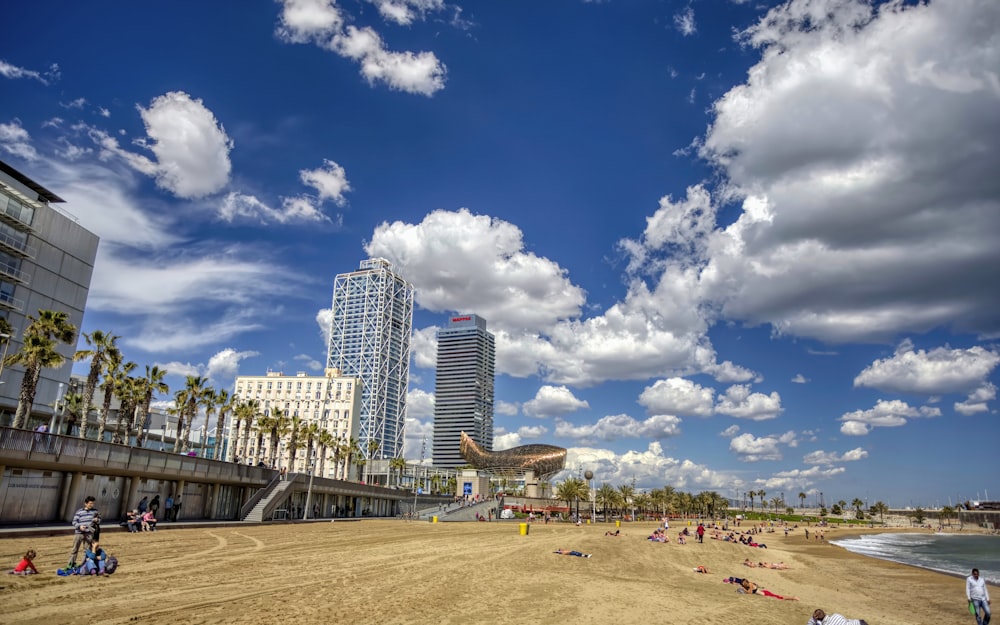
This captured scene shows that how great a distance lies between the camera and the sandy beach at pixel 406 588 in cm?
1284

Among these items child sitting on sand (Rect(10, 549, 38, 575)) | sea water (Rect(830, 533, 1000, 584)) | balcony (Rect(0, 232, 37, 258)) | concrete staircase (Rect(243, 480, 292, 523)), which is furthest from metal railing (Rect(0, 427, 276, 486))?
sea water (Rect(830, 533, 1000, 584))

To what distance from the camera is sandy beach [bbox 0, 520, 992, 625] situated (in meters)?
12.8

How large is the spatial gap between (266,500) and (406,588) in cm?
3589

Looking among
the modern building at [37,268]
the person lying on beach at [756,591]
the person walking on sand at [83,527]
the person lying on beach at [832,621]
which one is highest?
the modern building at [37,268]

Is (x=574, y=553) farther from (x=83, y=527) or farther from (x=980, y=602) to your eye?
(x=83, y=527)

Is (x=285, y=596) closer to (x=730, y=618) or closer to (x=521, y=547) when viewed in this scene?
(x=730, y=618)

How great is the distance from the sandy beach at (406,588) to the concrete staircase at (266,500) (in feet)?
44.7

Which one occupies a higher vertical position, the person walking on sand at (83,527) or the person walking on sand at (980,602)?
the person walking on sand at (83,527)

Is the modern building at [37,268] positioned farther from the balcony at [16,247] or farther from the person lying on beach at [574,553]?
the person lying on beach at [574,553]

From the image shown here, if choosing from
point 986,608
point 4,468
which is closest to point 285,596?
point 986,608

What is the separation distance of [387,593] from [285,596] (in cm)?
276

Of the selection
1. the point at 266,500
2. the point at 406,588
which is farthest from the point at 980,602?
the point at 266,500

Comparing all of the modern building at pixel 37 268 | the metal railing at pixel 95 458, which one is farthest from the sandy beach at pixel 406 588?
the modern building at pixel 37 268

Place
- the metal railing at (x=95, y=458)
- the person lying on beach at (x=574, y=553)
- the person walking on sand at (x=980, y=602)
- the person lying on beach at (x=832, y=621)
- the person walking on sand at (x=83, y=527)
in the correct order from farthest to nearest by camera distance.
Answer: the person lying on beach at (x=574, y=553) → the metal railing at (x=95, y=458) → the person walking on sand at (x=83, y=527) → the person walking on sand at (x=980, y=602) → the person lying on beach at (x=832, y=621)
